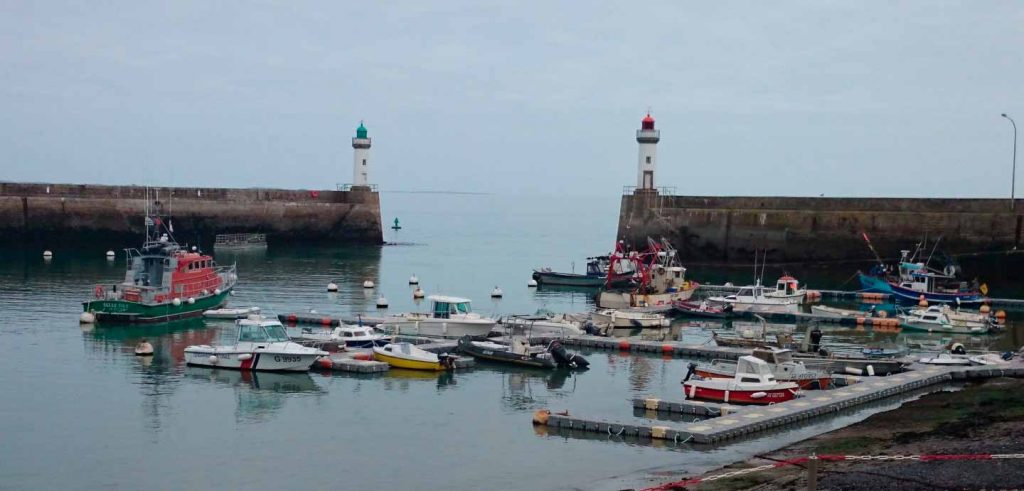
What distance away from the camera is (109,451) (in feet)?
85.9

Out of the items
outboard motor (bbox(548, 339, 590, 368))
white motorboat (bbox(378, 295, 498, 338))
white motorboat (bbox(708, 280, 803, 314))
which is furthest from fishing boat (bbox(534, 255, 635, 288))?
outboard motor (bbox(548, 339, 590, 368))

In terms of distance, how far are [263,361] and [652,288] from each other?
26742 millimetres

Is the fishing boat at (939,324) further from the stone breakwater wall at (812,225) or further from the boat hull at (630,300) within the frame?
the stone breakwater wall at (812,225)

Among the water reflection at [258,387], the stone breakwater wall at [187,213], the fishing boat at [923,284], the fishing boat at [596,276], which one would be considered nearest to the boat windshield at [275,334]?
the water reflection at [258,387]

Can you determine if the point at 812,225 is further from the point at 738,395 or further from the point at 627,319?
the point at 738,395

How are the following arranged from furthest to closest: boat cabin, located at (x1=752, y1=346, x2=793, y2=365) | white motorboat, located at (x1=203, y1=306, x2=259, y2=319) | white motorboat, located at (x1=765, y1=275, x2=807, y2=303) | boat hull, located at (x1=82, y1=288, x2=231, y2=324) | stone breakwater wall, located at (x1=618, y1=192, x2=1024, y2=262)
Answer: stone breakwater wall, located at (x1=618, y1=192, x2=1024, y2=262) < white motorboat, located at (x1=765, y1=275, x2=807, y2=303) < white motorboat, located at (x1=203, y1=306, x2=259, y2=319) < boat hull, located at (x1=82, y1=288, x2=231, y2=324) < boat cabin, located at (x1=752, y1=346, x2=793, y2=365)

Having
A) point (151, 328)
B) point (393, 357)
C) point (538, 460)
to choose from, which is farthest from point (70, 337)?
point (538, 460)

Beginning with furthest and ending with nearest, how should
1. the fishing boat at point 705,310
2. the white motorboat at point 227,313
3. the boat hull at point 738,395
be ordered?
the fishing boat at point 705,310 → the white motorboat at point 227,313 → the boat hull at point 738,395

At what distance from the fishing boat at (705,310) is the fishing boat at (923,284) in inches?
395

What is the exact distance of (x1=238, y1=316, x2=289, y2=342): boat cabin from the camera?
36.2 metres

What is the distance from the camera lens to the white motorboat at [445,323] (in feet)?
141

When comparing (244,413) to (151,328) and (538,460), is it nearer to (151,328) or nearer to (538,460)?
(538,460)

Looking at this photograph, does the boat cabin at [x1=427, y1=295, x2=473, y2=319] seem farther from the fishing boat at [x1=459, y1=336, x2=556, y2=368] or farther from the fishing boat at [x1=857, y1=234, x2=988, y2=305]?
the fishing boat at [x1=857, y1=234, x2=988, y2=305]

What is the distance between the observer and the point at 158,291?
47.4 meters
